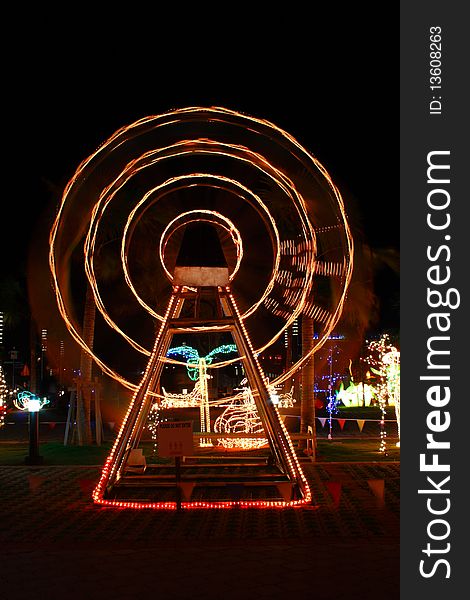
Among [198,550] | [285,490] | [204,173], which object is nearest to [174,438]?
[285,490]

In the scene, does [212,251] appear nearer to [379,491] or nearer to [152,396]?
[152,396]

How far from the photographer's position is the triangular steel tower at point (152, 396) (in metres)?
12.1

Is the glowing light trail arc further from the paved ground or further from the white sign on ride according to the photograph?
the paved ground

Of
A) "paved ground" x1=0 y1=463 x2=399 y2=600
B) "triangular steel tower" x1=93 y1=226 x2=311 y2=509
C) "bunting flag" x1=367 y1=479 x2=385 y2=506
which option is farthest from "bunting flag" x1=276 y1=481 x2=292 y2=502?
"bunting flag" x1=367 y1=479 x2=385 y2=506

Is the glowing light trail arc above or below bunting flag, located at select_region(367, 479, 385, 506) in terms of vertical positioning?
above

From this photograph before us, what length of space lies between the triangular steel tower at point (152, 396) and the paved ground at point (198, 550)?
385 mm

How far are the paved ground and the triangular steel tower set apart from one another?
39 cm

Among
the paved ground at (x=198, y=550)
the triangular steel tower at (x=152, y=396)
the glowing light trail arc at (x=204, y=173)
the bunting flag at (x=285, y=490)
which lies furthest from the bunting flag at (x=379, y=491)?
the glowing light trail arc at (x=204, y=173)

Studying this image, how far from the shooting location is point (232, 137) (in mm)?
13016

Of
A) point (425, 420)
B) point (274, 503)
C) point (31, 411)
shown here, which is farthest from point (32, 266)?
point (425, 420)

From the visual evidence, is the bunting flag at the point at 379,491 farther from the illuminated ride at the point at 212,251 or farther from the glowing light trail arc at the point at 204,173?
the glowing light trail arc at the point at 204,173

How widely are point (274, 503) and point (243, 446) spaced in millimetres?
6868

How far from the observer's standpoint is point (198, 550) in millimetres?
9133

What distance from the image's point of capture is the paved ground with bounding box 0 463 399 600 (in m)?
7.64
